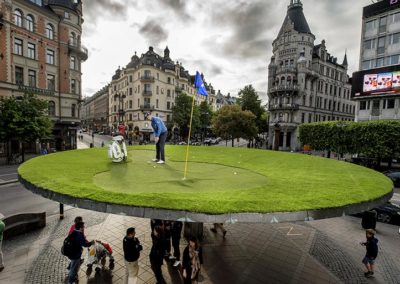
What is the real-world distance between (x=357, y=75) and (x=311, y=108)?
55.9ft

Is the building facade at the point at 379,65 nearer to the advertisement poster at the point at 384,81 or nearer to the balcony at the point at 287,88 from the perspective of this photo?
the advertisement poster at the point at 384,81

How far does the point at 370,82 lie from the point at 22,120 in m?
49.3

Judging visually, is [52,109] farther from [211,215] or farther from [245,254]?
[211,215]

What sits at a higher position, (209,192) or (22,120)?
(22,120)

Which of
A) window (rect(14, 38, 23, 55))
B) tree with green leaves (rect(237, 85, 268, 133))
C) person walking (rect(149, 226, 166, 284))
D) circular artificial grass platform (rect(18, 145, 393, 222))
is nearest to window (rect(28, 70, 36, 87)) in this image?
window (rect(14, 38, 23, 55))

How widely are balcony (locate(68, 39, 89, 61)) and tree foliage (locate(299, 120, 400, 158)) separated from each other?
40.0 m

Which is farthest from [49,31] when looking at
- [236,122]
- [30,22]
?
[236,122]

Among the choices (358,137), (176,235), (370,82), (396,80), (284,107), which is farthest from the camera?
(284,107)

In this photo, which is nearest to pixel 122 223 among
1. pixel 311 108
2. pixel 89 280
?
pixel 89 280

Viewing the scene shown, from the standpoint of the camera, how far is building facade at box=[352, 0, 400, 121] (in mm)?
35594

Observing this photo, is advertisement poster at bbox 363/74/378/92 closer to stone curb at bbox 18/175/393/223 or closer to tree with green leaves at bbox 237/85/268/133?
tree with green leaves at bbox 237/85/268/133

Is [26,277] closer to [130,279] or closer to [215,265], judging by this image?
[130,279]

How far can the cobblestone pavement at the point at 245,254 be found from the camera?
817 centimetres

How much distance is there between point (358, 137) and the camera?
98.7 feet
